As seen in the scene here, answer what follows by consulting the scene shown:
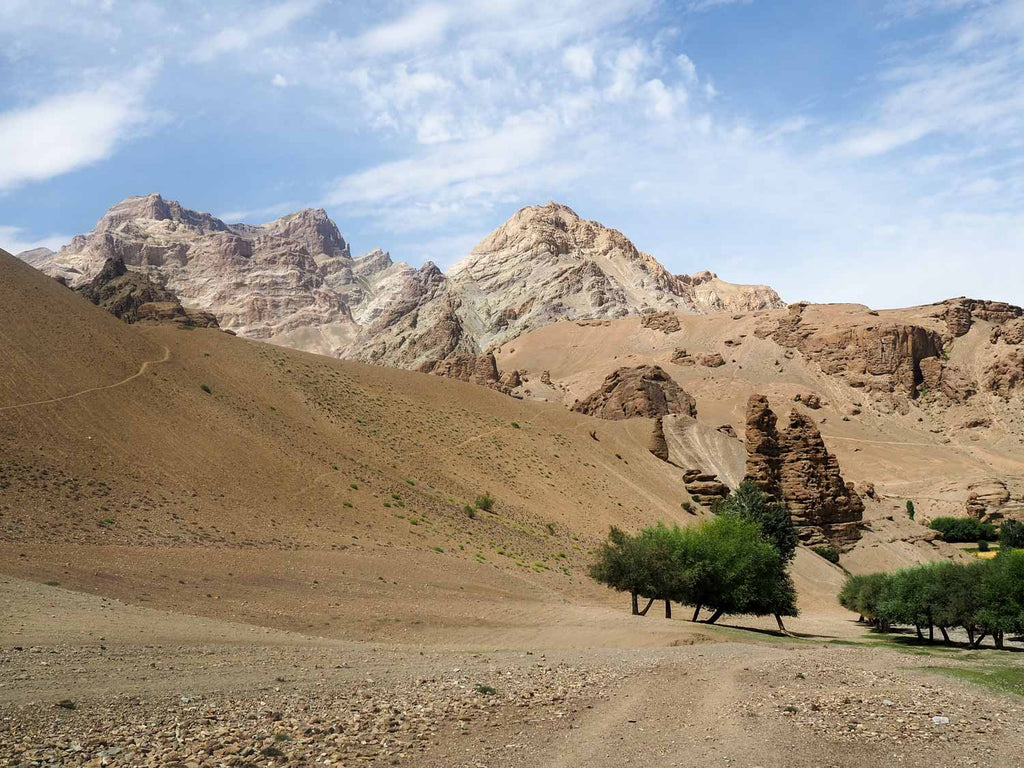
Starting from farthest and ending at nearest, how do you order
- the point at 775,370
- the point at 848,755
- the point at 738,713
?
1. the point at 775,370
2. the point at 738,713
3. the point at 848,755

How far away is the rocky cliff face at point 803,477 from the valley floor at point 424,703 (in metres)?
46.6

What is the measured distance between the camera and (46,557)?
25219 mm

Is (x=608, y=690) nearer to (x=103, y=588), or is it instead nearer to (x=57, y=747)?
(x=57, y=747)

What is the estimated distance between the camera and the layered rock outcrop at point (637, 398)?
83875 millimetres

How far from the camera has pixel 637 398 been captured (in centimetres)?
8469

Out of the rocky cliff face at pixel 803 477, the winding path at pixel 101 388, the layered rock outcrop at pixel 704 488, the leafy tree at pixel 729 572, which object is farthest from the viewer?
the layered rock outcrop at pixel 704 488

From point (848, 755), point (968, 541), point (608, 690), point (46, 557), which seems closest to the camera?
point (848, 755)

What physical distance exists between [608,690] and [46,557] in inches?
746

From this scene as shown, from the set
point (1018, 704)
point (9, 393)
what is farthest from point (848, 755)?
point (9, 393)

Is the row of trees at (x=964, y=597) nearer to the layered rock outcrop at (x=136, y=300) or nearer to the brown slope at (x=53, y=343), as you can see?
the brown slope at (x=53, y=343)

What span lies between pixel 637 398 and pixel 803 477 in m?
20.7

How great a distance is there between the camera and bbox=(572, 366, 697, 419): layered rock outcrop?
83.9 meters

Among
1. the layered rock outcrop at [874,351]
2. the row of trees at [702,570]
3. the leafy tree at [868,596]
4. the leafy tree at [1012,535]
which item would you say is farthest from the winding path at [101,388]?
the layered rock outcrop at [874,351]

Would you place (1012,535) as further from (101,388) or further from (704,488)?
(101,388)
